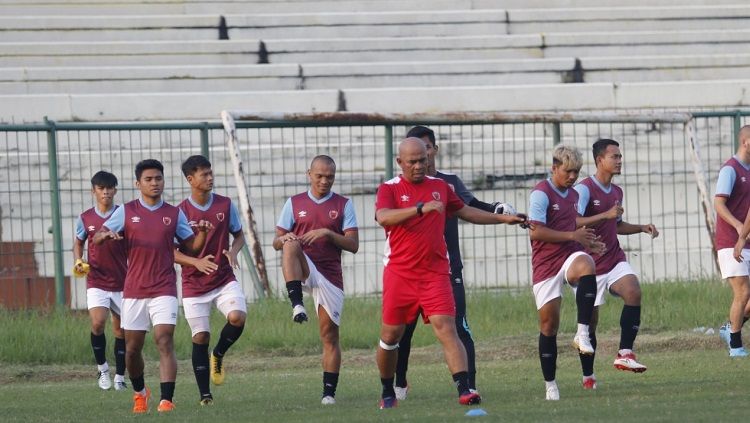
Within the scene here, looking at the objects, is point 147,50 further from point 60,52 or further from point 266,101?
point 266,101

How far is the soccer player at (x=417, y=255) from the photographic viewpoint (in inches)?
394

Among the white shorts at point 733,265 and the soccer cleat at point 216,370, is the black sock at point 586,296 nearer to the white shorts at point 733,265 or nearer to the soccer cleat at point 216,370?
the soccer cleat at point 216,370

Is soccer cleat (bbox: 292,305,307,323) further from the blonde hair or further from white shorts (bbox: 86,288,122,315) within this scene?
white shorts (bbox: 86,288,122,315)

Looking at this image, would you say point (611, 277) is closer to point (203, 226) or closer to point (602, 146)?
point (602, 146)

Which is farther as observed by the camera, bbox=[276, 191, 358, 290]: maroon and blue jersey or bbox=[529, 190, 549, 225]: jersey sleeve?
bbox=[276, 191, 358, 290]: maroon and blue jersey

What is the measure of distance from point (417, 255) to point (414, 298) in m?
0.31

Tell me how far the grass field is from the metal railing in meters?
1.10

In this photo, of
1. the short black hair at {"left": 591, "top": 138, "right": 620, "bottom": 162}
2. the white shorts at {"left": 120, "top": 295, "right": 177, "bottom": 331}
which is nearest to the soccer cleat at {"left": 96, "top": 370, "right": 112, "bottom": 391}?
the white shorts at {"left": 120, "top": 295, "right": 177, "bottom": 331}

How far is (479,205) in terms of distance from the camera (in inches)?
449

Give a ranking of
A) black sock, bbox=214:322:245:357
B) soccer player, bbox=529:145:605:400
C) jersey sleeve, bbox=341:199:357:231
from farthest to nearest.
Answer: black sock, bbox=214:322:245:357, jersey sleeve, bbox=341:199:357:231, soccer player, bbox=529:145:605:400

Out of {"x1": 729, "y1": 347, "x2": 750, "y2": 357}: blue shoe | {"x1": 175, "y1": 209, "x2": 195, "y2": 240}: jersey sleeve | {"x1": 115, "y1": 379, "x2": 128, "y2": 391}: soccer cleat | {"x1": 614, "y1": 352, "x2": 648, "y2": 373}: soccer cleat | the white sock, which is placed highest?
{"x1": 175, "y1": 209, "x2": 195, "y2": 240}: jersey sleeve

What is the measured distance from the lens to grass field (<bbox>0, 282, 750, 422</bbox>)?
1021 cm

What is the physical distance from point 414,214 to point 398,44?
16.8 meters

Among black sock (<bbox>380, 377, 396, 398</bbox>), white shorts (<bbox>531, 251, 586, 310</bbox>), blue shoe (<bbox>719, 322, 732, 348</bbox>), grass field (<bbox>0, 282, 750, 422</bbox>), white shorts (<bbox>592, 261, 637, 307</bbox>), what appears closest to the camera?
grass field (<bbox>0, 282, 750, 422</bbox>)
